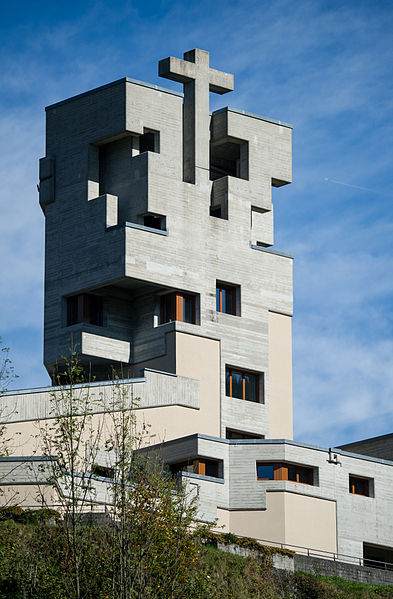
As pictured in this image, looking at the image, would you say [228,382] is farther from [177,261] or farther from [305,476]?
[305,476]

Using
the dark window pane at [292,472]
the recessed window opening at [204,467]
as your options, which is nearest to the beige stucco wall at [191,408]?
the recessed window opening at [204,467]

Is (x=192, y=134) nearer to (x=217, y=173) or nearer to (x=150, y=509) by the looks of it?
(x=217, y=173)

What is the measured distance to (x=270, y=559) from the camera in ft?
173

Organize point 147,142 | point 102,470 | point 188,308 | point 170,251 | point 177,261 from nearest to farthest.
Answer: point 102,470 < point 170,251 < point 177,261 < point 188,308 < point 147,142

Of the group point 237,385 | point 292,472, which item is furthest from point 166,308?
point 292,472

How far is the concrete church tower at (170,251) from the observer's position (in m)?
69.5

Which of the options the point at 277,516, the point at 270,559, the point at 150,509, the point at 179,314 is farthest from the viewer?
the point at 179,314

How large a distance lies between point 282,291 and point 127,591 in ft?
141

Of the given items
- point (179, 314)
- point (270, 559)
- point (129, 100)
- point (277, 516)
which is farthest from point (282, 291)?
point (270, 559)

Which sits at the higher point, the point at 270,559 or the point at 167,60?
the point at 167,60

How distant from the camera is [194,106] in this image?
74.0 metres

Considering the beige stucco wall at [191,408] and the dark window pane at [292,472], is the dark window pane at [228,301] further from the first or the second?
the dark window pane at [292,472]

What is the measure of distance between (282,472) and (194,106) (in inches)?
947

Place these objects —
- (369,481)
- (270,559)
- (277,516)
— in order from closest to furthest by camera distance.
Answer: (270,559) → (277,516) → (369,481)
